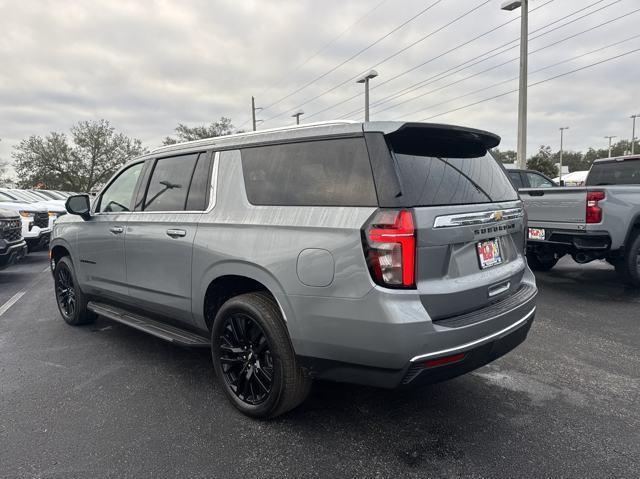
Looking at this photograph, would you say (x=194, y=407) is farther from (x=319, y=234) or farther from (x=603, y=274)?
(x=603, y=274)

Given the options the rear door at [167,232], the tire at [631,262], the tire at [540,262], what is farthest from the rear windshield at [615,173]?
the rear door at [167,232]

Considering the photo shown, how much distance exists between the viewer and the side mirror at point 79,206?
4367 millimetres

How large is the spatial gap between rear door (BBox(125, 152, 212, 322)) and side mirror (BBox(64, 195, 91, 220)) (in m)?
0.88

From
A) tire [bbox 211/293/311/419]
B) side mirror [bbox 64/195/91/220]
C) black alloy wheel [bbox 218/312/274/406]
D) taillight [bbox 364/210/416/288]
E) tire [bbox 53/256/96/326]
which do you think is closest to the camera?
taillight [bbox 364/210/416/288]

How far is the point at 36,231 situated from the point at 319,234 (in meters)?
10.3

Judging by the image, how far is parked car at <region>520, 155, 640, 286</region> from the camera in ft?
18.6

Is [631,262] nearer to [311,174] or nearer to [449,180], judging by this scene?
[449,180]

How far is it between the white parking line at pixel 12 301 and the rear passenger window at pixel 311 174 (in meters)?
4.70

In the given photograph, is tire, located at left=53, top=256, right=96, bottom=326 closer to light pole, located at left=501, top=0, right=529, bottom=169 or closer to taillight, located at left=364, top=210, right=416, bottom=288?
taillight, located at left=364, top=210, right=416, bottom=288

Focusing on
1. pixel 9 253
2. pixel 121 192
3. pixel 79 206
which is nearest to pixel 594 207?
pixel 121 192

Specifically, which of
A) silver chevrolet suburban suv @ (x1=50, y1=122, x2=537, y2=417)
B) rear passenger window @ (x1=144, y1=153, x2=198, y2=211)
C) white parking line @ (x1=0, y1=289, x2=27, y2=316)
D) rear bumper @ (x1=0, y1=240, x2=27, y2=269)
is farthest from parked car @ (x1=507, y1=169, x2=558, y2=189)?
rear bumper @ (x1=0, y1=240, x2=27, y2=269)

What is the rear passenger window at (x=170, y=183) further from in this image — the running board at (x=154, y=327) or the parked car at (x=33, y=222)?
the parked car at (x=33, y=222)

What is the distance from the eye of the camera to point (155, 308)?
366cm

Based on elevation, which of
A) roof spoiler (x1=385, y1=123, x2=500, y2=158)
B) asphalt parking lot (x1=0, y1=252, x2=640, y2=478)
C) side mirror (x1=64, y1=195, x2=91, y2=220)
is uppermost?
roof spoiler (x1=385, y1=123, x2=500, y2=158)
